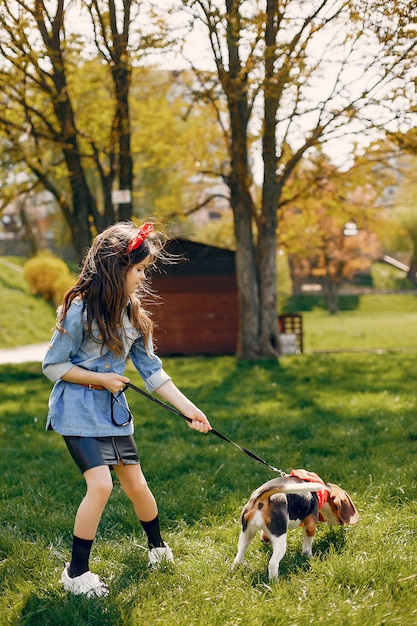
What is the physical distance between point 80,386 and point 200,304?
1520 cm

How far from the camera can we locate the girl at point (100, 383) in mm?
3459

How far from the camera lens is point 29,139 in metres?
14.5

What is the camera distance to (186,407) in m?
3.68

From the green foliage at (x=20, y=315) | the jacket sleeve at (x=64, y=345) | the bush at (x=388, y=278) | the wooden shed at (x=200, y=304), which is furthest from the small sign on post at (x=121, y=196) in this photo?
the bush at (x=388, y=278)

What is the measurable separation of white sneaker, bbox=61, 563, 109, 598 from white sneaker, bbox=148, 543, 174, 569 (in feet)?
1.07

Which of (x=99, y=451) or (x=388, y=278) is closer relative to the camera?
(x=99, y=451)

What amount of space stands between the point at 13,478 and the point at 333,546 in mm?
2806

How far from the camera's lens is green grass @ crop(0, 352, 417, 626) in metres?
3.17

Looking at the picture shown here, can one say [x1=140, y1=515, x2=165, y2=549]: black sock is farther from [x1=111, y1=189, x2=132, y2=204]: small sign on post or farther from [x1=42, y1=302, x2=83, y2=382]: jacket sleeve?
[x1=111, y1=189, x2=132, y2=204]: small sign on post

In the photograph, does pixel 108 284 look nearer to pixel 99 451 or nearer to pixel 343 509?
pixel 99 451

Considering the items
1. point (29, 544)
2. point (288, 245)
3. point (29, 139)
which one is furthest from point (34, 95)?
point (29, 544)

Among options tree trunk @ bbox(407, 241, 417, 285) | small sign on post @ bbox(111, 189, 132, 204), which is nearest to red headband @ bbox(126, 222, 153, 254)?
small sign on post @ bbox(111, 189, 132, 204)

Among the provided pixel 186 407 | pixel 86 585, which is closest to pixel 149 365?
pixel 186 407

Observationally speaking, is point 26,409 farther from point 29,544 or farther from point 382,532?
point 382,532
